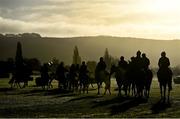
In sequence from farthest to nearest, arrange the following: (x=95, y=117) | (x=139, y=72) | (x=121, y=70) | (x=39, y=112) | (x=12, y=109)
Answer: (x=121, y=70), (x=139, y=72), (x=12, y=109), (x=39, y=112), (x=95, y=117)

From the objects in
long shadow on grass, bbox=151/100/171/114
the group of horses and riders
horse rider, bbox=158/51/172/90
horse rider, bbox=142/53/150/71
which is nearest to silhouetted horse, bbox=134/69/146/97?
the group of horses and riders

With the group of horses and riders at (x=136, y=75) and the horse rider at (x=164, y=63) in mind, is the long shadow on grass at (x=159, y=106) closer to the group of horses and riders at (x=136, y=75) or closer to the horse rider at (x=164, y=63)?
the group of horses and riders at (x=136, y=75)

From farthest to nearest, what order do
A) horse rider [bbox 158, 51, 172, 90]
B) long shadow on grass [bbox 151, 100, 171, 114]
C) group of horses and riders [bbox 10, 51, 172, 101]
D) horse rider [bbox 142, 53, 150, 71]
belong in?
horse rider [bbox 142, 53, 150, 71], group of horses and riders [bbox 10, 51, 172, 101], horse rider [bbox 158, 51, 172, 90], long shadow on grass [bbox 151, 100, 171, 114]

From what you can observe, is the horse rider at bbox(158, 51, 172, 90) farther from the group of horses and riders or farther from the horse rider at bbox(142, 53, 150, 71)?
the horse rider at bbox(142, 53, 150, 71)

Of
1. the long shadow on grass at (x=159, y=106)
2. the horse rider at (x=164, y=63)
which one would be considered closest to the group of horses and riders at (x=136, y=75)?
the horse rider at (x=164, y=63)

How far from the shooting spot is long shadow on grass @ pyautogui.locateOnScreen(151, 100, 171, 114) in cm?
2761

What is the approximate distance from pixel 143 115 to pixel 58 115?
3.78 metres

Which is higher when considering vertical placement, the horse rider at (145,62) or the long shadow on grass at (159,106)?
the horse rider at (145,62)

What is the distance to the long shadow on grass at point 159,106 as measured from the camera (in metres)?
27.6

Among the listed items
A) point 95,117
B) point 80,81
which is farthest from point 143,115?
point 80,81

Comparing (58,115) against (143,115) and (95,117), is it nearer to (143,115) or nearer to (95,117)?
(95,117)

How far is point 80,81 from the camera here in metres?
46.7

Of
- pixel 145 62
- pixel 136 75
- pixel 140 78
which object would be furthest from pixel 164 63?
pixel 136 75

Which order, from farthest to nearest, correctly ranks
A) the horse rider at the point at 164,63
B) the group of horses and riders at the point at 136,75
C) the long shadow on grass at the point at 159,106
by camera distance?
the group of horses and riders at the point at 136,75, the horse rider at the point at 164,63, the long shadow on grass at the point at 159,106
